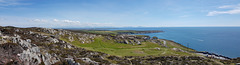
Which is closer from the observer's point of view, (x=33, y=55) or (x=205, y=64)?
(x=33, y=55)

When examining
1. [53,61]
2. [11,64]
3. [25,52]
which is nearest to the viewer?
[11,64]

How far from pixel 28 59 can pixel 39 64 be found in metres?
2.18

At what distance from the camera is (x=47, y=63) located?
81.6 feet

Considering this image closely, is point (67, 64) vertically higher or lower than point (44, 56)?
lower

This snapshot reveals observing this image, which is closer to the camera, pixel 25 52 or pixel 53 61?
pixel 25 52

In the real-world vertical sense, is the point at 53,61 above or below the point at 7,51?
below

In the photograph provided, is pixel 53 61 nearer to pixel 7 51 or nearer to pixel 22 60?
pixel 22 60

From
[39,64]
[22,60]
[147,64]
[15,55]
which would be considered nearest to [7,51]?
[15,55]

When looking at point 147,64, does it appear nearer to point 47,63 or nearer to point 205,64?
point 205,64

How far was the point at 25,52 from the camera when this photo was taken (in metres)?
23.3

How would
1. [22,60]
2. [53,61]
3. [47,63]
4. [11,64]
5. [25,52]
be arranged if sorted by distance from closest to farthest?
[11,64] < [22,60] < [25,52] < [47,63] < [53,61]

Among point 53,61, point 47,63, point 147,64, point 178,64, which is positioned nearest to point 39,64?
point 47,63

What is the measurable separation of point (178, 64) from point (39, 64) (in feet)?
185

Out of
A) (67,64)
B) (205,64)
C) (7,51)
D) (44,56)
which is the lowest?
(205,64)
